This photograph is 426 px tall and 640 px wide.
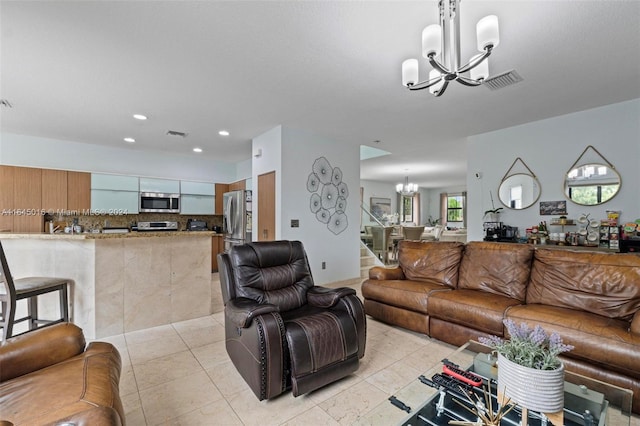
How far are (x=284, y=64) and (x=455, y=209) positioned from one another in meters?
11.6

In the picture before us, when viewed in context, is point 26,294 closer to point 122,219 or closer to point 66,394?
point 66,394

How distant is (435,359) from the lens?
2457 mm

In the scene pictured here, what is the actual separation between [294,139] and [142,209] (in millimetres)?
3639

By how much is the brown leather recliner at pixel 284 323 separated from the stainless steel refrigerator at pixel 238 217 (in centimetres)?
305

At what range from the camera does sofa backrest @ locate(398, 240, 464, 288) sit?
318 centimetres

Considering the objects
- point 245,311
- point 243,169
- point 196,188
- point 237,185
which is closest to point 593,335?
point 245,311

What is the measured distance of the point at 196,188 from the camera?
653 cm

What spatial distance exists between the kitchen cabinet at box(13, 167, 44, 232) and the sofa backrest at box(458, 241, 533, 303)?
259 inches

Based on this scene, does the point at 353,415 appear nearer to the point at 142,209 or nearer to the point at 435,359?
the point at 435,359

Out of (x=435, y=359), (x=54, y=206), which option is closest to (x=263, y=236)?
(x=435, y=359)

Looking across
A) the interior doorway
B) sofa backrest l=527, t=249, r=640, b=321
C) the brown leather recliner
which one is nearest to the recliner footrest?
the brown leather recliner

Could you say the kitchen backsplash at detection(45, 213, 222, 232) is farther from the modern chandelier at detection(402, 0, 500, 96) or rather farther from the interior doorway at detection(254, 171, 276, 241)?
the modern chandelier at detection(402, 0, 500, 96)

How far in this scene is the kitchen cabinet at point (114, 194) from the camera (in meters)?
5.37

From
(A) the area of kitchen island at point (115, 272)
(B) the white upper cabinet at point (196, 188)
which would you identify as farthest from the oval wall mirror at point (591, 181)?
(B) the white upper cabinet at point (196, 188)
